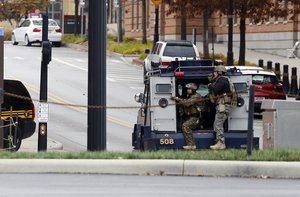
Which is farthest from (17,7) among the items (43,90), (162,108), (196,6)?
(162,108)

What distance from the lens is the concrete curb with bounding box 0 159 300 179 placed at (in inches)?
500

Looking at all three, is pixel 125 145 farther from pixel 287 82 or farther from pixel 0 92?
pixel 287 82

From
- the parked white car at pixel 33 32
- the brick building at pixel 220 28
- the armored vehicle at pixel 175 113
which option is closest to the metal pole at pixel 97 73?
the armored vehicle at pixel 175 113

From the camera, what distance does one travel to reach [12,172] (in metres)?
12.9

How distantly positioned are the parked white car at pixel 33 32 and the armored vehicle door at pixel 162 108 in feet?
128

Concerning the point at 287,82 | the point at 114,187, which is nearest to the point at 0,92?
the point at 114,187

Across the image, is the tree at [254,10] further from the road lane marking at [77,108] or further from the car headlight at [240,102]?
the car headlight at [240,102]

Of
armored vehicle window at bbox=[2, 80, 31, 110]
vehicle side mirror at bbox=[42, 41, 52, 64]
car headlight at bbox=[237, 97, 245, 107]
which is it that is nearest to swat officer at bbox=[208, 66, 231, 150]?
car headlight at bbox=[237, 97, 245, 107]

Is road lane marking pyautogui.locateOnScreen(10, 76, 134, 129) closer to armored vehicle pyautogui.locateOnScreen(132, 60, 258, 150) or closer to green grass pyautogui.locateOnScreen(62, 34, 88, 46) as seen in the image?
armored vehicle pyautogui.locateOnScreen(132, 60, 258, 150)

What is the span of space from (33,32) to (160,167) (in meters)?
45.7

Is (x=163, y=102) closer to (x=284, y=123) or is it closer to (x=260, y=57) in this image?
(x=284, y=123)

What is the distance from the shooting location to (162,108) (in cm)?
1783

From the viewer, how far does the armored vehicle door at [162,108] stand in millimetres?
17906

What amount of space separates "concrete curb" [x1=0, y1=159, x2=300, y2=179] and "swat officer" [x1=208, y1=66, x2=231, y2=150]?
4556 millimetres
